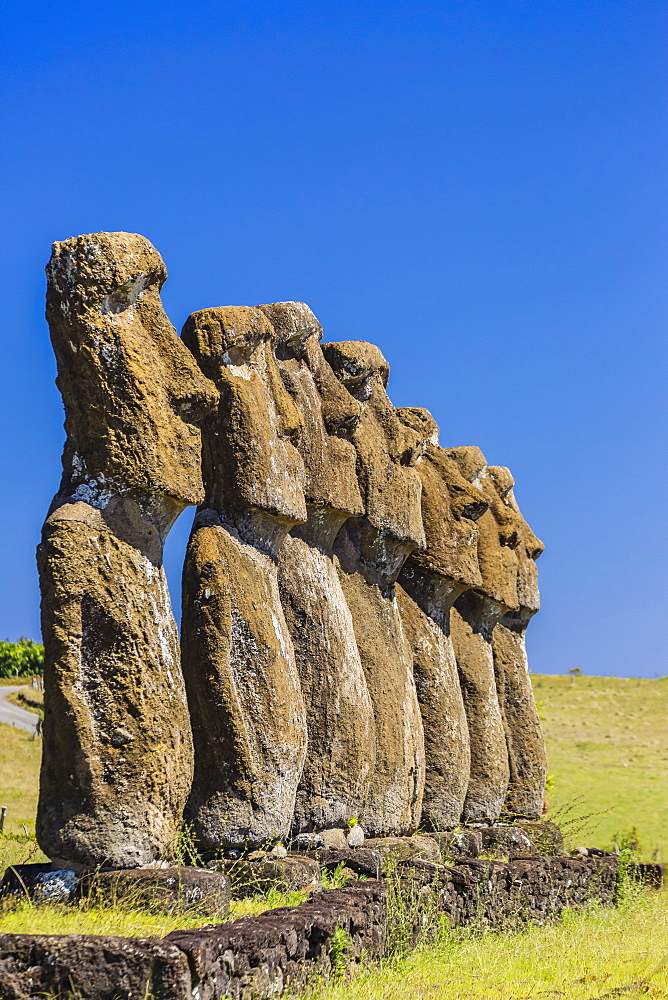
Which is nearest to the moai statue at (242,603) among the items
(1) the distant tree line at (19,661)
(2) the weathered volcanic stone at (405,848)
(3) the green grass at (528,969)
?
(3) the green grass at (528,969)

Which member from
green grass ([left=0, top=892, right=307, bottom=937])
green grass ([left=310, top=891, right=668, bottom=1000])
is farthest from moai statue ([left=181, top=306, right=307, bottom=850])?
green grass ([left=310, top=891, right=668, bottom=1000])

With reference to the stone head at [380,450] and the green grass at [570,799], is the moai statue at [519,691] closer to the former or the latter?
the green grass at [570,799]

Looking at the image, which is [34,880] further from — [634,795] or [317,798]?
[634,795]

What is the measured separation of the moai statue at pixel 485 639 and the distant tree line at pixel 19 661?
83.4ft

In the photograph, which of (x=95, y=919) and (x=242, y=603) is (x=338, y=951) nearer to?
(x=95, y=919)

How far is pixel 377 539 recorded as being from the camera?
11.7 meters

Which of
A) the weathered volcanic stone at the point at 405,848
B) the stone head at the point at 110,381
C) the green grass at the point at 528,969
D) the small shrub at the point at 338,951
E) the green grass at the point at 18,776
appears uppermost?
the stone head at the point at 110,381

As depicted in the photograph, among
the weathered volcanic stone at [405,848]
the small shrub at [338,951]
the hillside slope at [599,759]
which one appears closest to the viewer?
the small shrub at [338,951]

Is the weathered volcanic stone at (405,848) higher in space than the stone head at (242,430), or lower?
lower

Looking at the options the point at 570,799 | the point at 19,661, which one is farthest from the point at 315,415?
the point at 19,661

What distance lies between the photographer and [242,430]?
9.26 meters

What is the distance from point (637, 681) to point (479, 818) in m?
30.5

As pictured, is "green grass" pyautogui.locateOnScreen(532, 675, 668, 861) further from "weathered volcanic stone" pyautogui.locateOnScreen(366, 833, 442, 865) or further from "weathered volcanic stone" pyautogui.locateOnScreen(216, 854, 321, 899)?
"weathered volcanic stone" pyautogui.locateOnScreen(216, 854, 321, 899)

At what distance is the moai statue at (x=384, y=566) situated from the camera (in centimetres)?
1116
